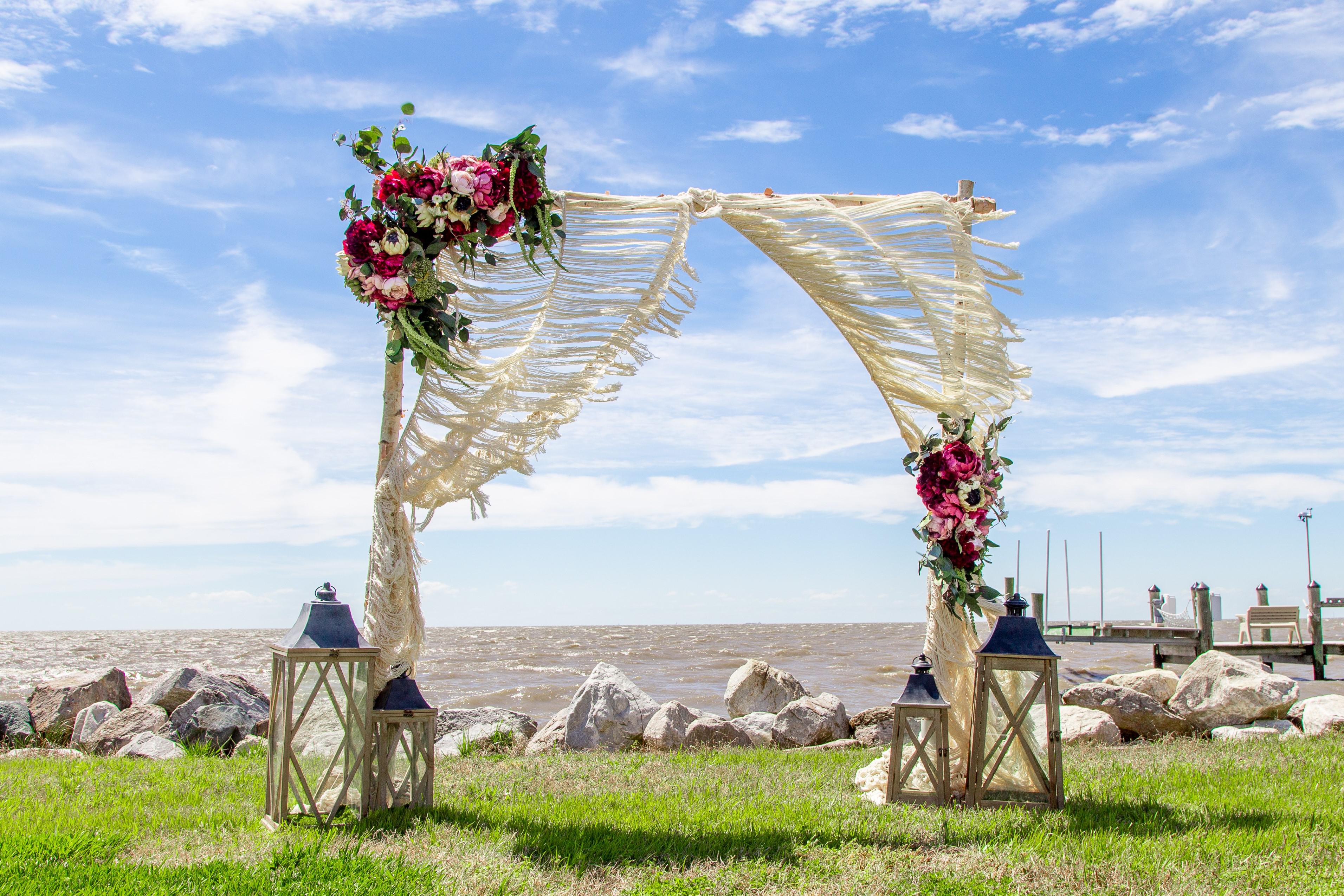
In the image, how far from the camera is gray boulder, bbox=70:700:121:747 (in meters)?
7.85

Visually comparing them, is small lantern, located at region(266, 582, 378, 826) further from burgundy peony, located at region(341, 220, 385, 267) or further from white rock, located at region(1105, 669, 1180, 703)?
white rock, located at region(1105, 669, 1180, 703)

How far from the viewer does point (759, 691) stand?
9.99 meters

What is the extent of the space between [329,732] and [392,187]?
8.70 ft

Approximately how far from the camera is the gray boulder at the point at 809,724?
8062 millimetres

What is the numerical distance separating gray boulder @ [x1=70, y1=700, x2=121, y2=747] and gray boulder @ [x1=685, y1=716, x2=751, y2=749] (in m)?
5.02

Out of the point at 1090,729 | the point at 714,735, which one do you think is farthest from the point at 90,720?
the point at 1090,729

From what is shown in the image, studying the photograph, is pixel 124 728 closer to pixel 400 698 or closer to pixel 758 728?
pixel 400 698

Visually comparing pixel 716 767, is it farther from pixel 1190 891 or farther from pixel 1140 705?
pixel 1140 705

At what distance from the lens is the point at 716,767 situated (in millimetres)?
6203

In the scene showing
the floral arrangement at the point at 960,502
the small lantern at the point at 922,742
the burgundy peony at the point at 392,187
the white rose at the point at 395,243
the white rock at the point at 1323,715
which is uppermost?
the burgundy peony at the point at 392,187

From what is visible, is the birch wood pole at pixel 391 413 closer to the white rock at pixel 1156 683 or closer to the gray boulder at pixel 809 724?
the gray boulder at pixel 809 724

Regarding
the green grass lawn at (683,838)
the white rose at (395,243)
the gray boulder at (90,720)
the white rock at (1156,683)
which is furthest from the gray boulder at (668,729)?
the gray boulder at (90,720)

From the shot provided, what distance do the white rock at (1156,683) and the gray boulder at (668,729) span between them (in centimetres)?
439

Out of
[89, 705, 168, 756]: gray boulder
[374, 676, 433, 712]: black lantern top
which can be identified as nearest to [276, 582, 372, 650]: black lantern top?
[374, 676, 433, 712]: black lantern top
